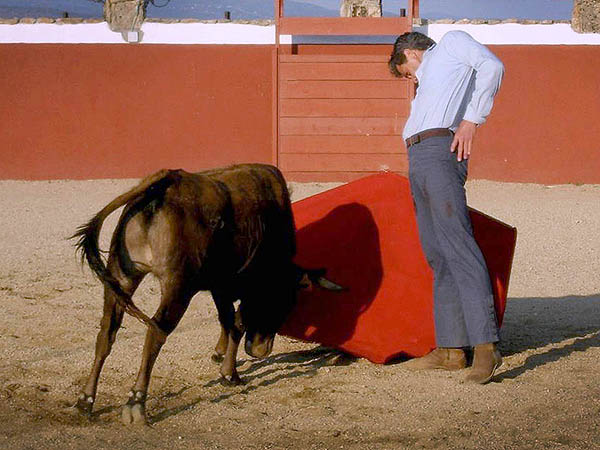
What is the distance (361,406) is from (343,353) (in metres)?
0.96

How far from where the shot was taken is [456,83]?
14.6 feet

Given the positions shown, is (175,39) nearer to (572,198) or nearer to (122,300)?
(572,198)

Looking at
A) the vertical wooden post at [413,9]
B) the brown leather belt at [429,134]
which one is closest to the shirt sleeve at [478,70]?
the brown leather belt at [429,134]

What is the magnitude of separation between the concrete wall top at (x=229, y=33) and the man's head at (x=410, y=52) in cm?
888

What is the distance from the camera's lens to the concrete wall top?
526 inches

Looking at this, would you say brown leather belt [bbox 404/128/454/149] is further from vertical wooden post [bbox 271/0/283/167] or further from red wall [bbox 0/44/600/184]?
red wall [bbox 0/44/600/184]

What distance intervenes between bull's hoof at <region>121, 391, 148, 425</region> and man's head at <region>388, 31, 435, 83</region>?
73.1 inches

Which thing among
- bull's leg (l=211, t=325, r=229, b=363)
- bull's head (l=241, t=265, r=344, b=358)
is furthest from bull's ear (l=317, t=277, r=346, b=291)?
bull's leg (l=211, t=325, r=229, b=363)

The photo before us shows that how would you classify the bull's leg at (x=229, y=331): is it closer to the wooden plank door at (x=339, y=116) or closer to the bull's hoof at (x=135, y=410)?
the bull's hoof at (x=135, y=410)

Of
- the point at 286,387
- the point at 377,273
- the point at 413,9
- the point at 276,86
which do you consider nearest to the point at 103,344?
the point at 286,387

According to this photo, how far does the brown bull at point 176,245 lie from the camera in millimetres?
3928

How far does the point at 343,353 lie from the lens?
5.18m

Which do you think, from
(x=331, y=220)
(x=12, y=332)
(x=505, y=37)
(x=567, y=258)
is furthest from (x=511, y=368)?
(x=505, y=37)

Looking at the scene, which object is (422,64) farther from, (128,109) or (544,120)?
(128,109)
